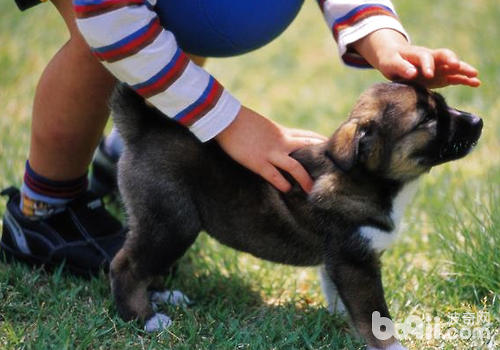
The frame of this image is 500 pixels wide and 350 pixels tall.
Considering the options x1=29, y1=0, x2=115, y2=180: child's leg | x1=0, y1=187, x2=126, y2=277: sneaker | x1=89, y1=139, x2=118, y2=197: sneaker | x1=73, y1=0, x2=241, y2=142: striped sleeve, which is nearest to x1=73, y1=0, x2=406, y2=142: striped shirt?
x1=73, y1=0, x2=241, y2=142: striped sleeve

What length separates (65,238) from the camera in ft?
10.1

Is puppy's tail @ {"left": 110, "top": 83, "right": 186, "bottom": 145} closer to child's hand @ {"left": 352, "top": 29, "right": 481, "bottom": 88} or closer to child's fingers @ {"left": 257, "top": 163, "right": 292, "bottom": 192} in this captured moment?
child's fingers @ {"left": 257, "top": 163, "right": 292, "bottom": 192}

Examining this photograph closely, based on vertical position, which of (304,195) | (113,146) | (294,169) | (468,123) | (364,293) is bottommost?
(113,146)

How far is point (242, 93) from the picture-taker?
17.2 feet

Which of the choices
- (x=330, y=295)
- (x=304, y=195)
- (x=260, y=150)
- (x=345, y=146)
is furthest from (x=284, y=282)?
(x=345, y=146)

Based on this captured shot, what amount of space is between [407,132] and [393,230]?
354 millimetres

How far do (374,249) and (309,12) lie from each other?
180 inches

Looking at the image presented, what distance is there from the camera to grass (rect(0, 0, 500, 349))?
102 inches

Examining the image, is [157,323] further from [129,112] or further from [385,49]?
[385,49]

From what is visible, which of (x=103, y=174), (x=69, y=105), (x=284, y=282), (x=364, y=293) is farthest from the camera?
(x=103, y=174)

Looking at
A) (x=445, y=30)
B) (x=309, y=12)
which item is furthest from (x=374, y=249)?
(x=309, y=12)

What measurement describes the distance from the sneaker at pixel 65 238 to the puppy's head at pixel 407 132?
1120 mm

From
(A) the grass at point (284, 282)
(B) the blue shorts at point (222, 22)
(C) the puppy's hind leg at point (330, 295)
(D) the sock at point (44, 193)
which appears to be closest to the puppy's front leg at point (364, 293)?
(A) the grass at point (284, 282)

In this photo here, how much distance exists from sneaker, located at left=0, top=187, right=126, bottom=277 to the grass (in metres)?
0.08
